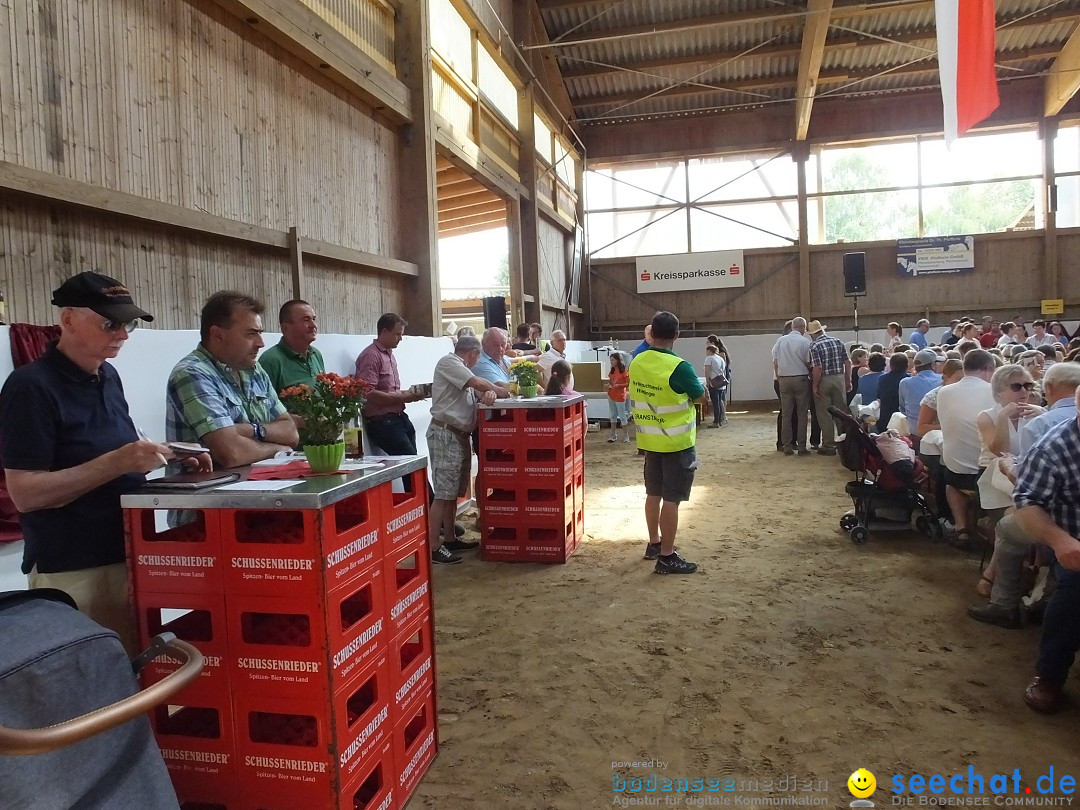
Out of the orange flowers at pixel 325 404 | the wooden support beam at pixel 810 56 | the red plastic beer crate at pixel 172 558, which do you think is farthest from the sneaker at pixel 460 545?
the wooden support beam at pixel 810 56

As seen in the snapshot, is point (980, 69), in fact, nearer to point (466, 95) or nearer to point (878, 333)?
A: point (466, 95)

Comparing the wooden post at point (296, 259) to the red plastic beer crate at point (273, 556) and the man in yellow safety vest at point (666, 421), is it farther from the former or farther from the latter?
the red plastic beer crate at point (273, 556)

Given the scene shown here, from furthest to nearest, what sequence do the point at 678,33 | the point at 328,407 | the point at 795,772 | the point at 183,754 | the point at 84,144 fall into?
1. the point at 678,33
2. the point at 84,144
3. the point at 795,772
4. the point at 328,407
5. the point at 183,754

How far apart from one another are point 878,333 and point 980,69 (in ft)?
32.9

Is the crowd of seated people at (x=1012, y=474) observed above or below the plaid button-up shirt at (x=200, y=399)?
below

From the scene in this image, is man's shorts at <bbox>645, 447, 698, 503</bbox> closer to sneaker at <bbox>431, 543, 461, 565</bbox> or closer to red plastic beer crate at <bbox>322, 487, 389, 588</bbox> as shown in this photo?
sneaker at <bbox>431, 543, 461, 565</bbox>

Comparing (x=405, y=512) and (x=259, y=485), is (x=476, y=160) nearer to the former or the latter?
(x=405, y=512)

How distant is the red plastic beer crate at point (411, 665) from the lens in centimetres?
227

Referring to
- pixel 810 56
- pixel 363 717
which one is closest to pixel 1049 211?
pixel 810 56

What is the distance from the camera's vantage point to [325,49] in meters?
5.35

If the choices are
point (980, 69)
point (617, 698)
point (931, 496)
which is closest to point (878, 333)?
point (980, 69)

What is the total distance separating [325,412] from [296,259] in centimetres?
316

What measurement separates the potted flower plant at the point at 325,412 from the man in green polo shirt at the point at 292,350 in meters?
1.64

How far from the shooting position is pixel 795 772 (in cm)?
240
